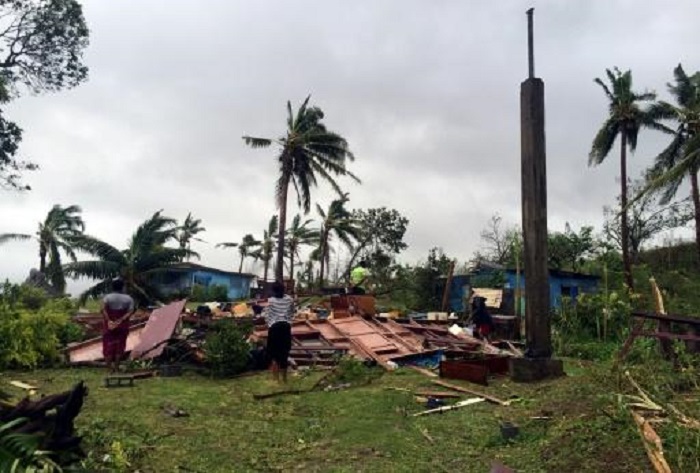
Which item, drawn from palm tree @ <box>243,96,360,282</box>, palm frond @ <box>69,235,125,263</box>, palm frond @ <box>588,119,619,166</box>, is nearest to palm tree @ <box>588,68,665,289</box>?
palm frond @ <box>588,119,619,166</box>

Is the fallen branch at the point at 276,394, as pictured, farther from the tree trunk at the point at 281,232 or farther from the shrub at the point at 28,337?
the tree trunk at the point at 281,232

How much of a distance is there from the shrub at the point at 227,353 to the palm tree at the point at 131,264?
12.8m

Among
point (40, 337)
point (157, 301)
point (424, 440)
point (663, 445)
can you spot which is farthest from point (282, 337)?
point (157, 301)

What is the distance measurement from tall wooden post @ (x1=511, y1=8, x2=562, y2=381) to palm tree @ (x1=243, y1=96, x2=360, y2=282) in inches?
899

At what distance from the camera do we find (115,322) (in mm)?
11547

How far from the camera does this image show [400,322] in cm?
1532

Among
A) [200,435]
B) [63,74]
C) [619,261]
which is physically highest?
[63,74]

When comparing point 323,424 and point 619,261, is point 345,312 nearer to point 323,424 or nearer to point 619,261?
point 323,424

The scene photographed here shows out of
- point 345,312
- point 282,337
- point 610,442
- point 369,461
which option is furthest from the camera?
point 345,312

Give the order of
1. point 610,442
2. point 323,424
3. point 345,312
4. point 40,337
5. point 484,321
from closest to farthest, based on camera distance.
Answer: point 610,442, point 323,424, point 40,337, point 345,312, point 484,321

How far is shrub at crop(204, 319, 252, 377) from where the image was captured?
1089 cm

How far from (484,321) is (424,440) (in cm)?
1036

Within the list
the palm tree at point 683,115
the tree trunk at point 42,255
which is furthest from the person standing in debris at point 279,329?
the tree trunk at point 42,255

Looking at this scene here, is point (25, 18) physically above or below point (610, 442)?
above
